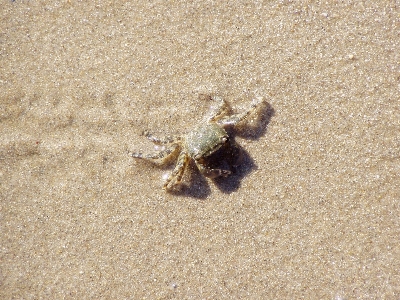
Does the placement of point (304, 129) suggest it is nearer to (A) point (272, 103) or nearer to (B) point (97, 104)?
(A) point (272, 103)

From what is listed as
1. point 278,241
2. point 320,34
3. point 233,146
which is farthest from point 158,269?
point 320,34

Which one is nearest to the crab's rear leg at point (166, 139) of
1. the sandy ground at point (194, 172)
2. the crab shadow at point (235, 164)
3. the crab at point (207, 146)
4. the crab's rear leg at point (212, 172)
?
the crab at point (207, 146)

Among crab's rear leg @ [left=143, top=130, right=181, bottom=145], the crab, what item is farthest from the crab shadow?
crab's rear leg @ [left=143, top=130, right=181, bottom=145]

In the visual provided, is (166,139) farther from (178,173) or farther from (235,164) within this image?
(235,164)

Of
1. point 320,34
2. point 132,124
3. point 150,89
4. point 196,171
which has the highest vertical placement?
point 320,34

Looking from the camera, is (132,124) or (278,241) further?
(132,124)
